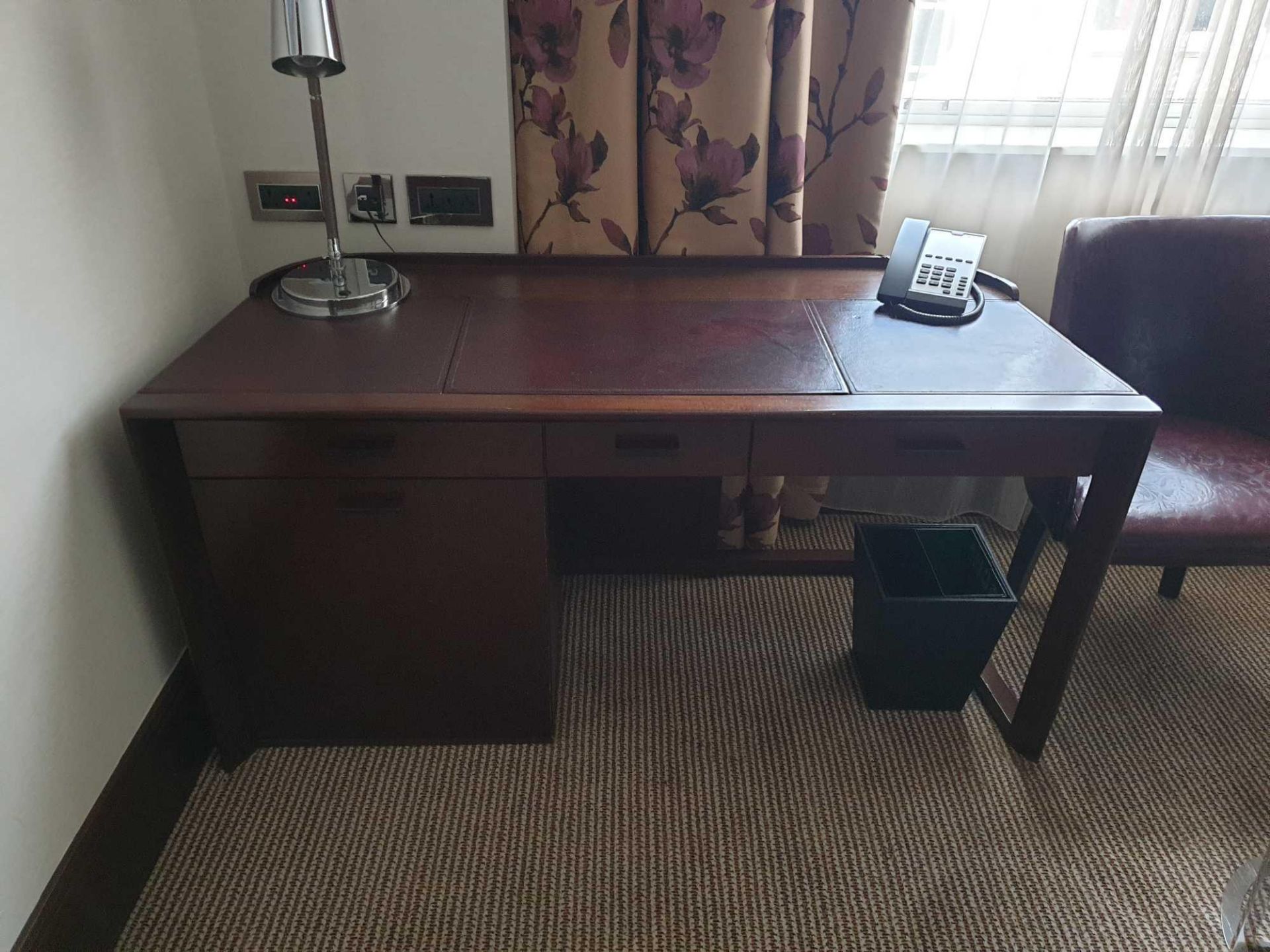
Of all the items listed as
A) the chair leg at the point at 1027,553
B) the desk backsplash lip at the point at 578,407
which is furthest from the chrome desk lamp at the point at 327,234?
the chair leg at the point at 1027,553

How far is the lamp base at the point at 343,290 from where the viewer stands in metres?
1.29

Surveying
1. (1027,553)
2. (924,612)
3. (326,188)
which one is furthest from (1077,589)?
(326,188)

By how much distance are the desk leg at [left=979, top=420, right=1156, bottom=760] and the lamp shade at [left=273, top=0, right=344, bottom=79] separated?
3.91ft

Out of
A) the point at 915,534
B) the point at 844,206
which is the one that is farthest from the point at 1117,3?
the point at 915,534

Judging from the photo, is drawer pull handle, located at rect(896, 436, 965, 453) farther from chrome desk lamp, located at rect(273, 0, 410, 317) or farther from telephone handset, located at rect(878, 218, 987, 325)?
chrome desk lamp, located at rect(273, 0, 410, 317)

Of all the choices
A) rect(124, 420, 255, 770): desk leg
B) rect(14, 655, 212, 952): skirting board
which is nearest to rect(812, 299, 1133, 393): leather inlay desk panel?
rect(124, 420, 255, 770): desk leg

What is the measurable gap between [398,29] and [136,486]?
86 centimetres

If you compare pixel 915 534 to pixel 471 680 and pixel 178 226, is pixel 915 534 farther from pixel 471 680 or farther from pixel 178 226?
pixel 178 226

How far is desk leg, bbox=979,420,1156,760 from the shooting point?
112 centimetres

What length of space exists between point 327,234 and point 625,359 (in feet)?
1.89

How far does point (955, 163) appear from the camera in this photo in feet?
5.75

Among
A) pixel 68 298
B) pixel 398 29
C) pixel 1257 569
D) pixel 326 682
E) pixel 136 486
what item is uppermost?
pixel 398 29

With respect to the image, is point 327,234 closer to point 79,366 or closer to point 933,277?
point 79,366

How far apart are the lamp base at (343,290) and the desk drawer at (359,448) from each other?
11.5 inches
